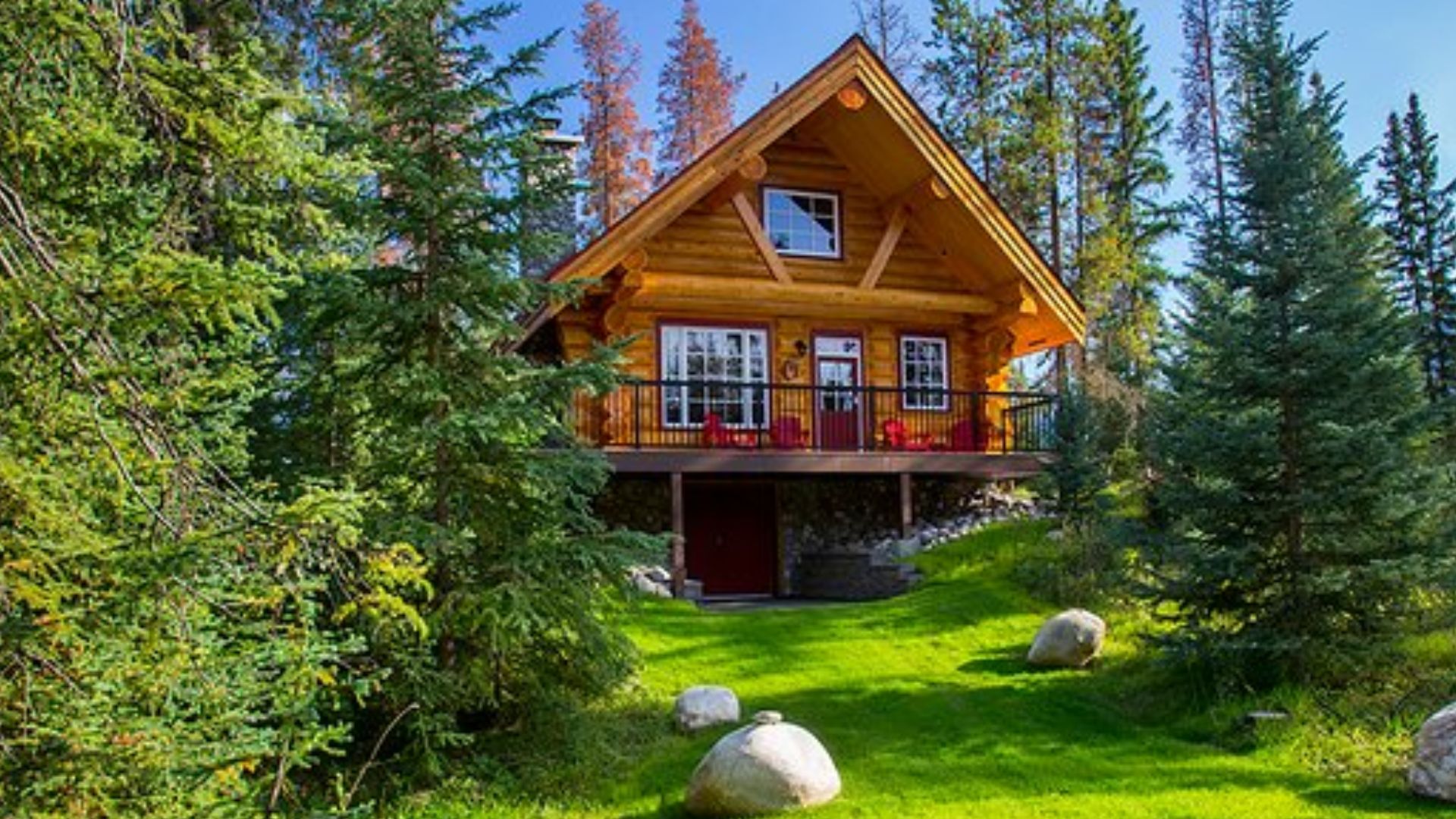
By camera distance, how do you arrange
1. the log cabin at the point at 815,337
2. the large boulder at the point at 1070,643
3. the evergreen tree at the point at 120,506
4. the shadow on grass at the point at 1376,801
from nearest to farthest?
the evergreen tree at the point at 120,506 < the shadow on grass at the point at 1376,801 < the large boulder at the point at 1070,643 < the log cabin at the point at 815,337

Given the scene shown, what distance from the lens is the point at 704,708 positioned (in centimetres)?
842

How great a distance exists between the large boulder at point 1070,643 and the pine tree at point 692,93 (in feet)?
83.7

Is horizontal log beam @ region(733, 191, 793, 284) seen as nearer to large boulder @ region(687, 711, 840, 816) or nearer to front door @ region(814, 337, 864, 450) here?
front door @ region(814, 337, 864, 450)

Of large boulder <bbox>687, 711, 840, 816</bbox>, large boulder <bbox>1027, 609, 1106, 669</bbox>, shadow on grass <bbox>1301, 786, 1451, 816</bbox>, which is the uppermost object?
large boulder <bbox>1027, 609, 1106, 669</bbox>

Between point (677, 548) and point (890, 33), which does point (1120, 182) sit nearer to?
point (890, 33)

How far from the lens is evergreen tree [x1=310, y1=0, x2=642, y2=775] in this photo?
24.1ft

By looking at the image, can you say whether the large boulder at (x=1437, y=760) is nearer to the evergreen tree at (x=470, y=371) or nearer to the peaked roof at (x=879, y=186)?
the evergreen tree at (x=470, y=371)

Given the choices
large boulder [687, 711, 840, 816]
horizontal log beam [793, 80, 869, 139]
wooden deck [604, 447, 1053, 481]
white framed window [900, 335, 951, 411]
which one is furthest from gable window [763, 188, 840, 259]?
large boulder [687, 711, 840, 816]

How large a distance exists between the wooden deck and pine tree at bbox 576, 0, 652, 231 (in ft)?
60.0

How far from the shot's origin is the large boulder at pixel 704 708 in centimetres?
836

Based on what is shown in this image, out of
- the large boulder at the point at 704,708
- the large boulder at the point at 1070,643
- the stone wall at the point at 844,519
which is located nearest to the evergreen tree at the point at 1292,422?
the large boulder at the point at 1070,643

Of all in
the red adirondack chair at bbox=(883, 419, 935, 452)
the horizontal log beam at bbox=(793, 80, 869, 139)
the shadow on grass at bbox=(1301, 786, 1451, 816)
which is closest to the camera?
the shadow on grass at bbox=(1301, 786, 1451, 816)

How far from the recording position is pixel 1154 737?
8.27m

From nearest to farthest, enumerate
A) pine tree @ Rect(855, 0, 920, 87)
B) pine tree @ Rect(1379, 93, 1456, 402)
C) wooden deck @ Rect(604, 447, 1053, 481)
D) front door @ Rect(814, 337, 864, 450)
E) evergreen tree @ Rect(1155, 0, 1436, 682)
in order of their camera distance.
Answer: evergreen tree @ Rect(1155, 0, 1436, 682), wooden deck @ Rect(604, 447, 1053, 481), front door @ Rect(814, 337, 864, 450), pine tree @ Rect(1379, 93, 1456, 402), pine tree @ Rect(855, 0, 920, 87)
